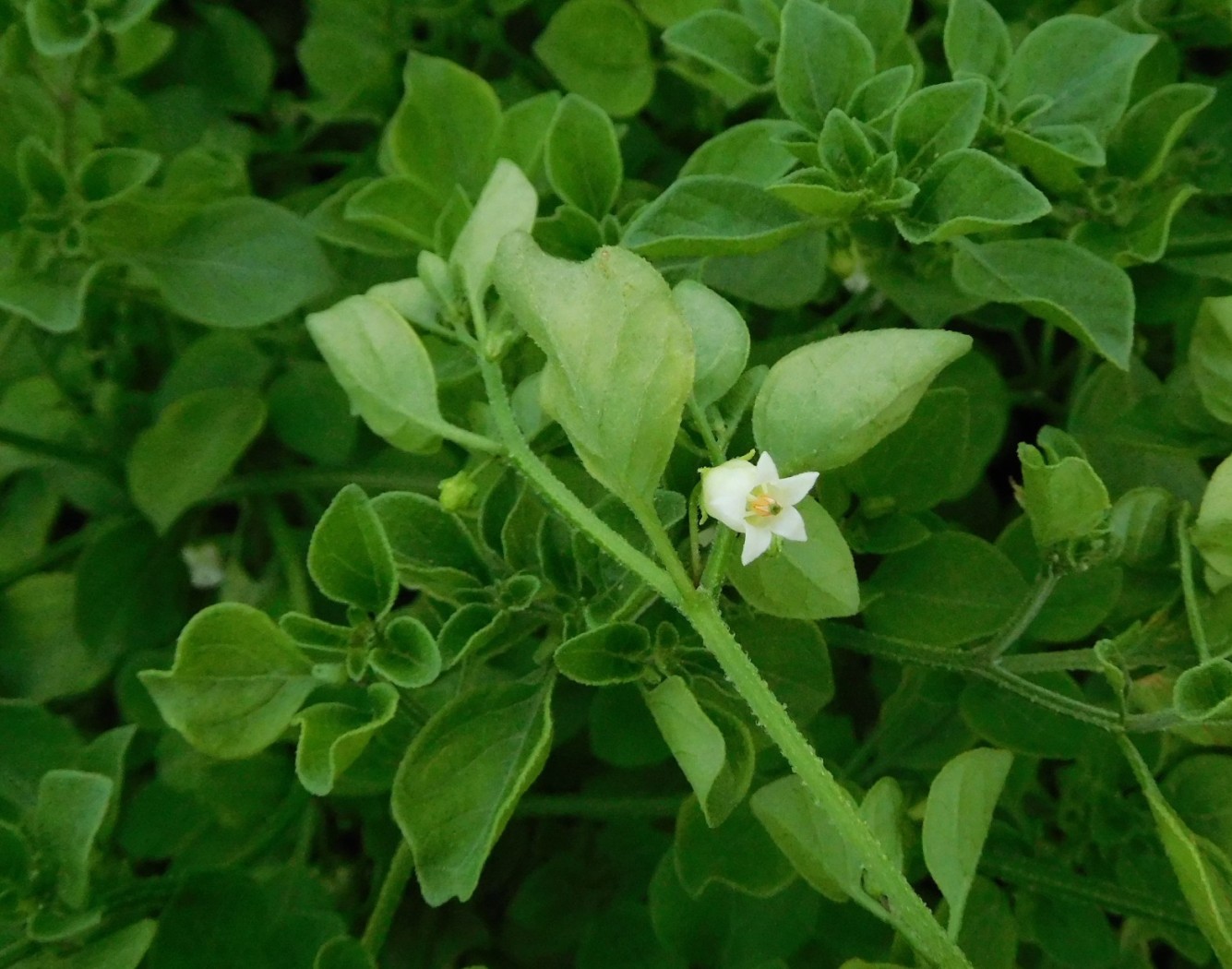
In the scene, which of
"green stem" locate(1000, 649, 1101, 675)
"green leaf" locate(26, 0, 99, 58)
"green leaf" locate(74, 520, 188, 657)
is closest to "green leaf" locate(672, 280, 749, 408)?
"green stem" locate(1000, 649, 1101, 675)

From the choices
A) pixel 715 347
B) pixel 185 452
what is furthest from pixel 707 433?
pixel 185 452

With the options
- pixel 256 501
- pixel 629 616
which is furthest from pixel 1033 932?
pixel 256 501

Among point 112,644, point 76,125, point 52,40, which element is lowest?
point 112,644

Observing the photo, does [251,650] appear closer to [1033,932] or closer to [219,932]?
[219,932]

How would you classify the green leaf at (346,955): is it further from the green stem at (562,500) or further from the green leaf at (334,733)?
the green stem at (562,500)

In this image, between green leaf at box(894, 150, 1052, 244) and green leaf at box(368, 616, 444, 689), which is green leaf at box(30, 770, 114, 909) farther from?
green leaf at box(894, 150, 1052, 244)

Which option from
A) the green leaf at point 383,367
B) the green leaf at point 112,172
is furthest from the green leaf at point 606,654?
the green leaf at point 112,172

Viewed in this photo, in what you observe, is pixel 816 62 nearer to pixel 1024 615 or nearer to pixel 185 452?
pixel 1024 615
